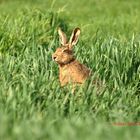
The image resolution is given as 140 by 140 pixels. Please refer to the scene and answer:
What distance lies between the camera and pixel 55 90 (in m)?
6.22

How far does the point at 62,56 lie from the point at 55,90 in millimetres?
690

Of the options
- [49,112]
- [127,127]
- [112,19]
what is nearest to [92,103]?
[49,112]

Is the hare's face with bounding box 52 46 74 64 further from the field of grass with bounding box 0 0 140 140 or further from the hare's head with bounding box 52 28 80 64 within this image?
the field of grass with bounding box 0 0 140 140

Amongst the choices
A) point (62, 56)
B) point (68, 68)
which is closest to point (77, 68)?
point (68, 68)

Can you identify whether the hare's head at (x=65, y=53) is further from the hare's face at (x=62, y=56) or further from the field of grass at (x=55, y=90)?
the field of grass at (x=55, y=90)

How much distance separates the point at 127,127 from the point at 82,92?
4.80 feet

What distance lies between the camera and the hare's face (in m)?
6.77

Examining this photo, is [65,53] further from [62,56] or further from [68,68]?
[68,68]

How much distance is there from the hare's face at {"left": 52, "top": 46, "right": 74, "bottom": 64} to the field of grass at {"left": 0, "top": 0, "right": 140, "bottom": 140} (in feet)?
0.47

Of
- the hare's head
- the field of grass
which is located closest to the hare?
the hare's head

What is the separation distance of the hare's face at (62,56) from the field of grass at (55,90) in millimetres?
142

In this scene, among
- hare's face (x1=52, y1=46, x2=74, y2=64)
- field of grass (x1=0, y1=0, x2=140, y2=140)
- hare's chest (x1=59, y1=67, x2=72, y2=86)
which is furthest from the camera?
hare's face (x1=52, y1=46, x2=74, y2=64)

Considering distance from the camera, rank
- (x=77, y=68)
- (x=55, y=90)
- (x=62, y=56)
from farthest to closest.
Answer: (x=62, y=56) → (x=77, y=68) → (x=55, y=90)

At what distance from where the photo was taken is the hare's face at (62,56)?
677cm
